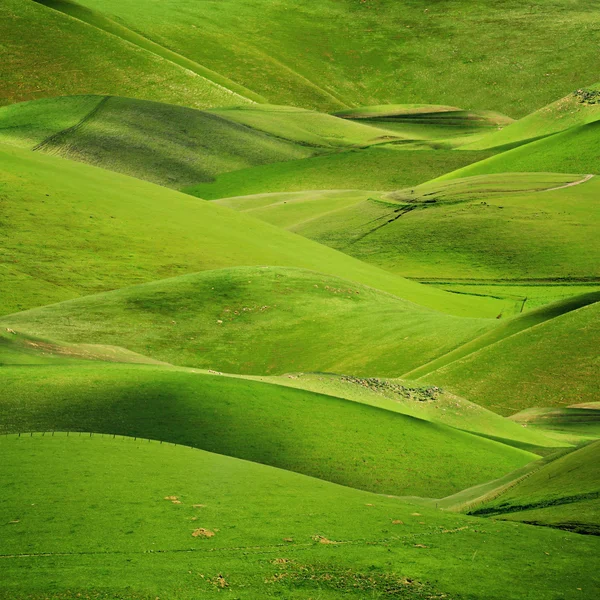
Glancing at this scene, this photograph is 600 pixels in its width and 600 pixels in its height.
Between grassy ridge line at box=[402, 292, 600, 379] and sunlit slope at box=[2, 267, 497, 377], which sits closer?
grassy ridge line at box=[402, 292, 600, 379]

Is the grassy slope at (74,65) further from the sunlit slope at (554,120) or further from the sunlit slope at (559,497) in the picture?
the sunlit slope at (559,497)

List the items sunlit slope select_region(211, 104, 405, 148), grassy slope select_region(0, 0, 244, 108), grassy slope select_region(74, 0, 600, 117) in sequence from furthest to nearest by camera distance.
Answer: grassy slope select_region(74, 0, 600, 117), grassy slope select_region(0, 0, 244, 108), sunlit slope select_region(211, 104, 405, 148)

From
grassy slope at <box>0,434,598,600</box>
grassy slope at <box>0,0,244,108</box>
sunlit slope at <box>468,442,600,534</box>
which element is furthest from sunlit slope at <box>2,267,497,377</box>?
grassy slope at <box>0,0,244,108</box>

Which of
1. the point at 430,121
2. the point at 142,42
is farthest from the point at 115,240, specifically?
the point at 142,42

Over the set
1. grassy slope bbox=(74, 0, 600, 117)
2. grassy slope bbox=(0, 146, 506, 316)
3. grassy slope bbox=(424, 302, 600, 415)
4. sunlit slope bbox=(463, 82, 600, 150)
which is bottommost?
grassy slope bbox=(424, 302, 600, 415)

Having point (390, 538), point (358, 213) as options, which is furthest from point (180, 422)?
point (358, 213)

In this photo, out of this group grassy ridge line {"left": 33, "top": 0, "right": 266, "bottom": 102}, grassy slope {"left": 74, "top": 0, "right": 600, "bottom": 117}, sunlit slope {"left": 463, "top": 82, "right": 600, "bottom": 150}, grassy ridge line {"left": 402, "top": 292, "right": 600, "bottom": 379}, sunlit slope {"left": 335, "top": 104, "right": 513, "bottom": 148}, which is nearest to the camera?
grassy ridge line {"left": 402, "top": 292, "right": 600, "bottom": 379}

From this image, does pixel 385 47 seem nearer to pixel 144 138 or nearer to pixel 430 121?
pixel 430 121

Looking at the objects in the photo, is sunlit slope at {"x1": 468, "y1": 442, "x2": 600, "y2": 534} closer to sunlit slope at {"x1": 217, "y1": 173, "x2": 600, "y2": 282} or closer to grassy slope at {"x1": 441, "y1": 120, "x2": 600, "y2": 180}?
sunlit slope at {"x1": 217, "y1": 173, "x2": 600, "y2": 282}
